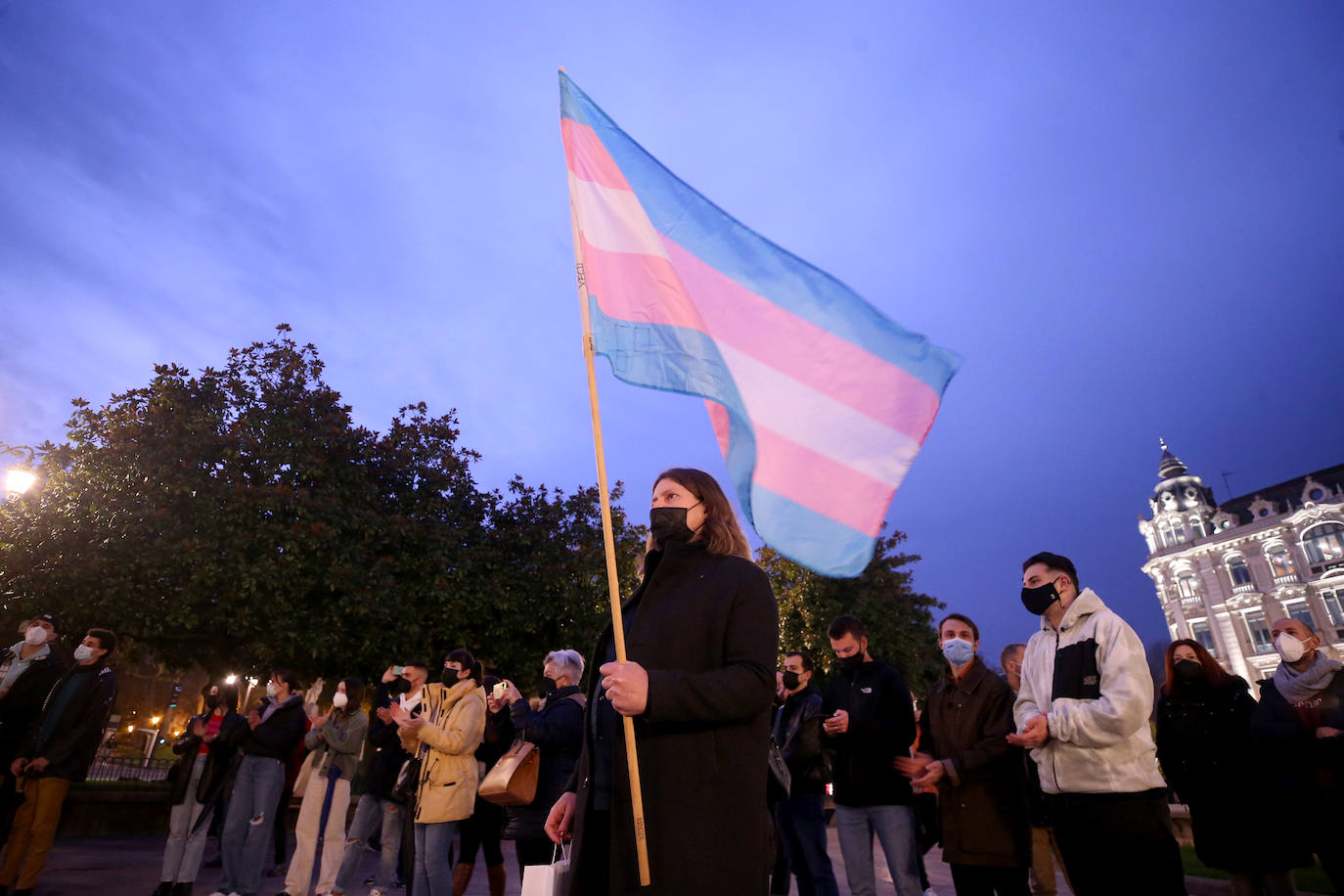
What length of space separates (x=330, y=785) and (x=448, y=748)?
3.35 m

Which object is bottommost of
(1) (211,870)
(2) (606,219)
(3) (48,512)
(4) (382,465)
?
(1) (211,870)

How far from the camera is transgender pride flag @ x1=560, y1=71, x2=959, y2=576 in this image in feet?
11.9

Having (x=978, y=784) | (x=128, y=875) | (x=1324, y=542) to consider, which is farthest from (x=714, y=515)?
(x=1324, y=542)

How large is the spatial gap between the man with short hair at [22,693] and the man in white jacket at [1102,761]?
345 inches

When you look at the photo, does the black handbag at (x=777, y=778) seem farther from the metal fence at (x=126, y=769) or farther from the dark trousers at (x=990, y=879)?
the metal fence at (x=126, y=769)

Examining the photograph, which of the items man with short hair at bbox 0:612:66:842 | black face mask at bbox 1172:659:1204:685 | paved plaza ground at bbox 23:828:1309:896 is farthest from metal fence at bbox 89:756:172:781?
black face mask at bbox 1172:659:1204:685

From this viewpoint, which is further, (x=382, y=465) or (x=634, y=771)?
(x=382, y=465)

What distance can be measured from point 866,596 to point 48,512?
80.3 feet

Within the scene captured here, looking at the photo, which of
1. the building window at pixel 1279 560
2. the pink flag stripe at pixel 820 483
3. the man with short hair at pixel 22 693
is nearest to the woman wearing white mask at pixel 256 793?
the man with short hair at pixel 22 693

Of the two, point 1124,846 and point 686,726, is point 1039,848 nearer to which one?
point 1124,846

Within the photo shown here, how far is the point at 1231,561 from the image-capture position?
64.7 meters

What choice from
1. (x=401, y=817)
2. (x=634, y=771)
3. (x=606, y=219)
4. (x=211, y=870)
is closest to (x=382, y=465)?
(x=211, y=870)

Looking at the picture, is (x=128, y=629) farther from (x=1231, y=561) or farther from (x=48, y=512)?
(x=1231, y=561)

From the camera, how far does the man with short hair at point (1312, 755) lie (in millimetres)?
5117
